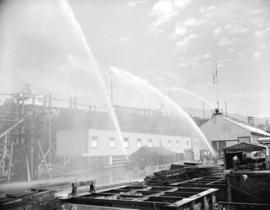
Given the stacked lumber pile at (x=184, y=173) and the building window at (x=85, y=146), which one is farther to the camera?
the building window at (x=85, y=146)

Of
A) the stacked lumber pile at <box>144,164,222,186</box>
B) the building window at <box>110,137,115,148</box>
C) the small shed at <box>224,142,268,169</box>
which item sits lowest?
the stacked lumber pile at <box>144,164,222,186</box>

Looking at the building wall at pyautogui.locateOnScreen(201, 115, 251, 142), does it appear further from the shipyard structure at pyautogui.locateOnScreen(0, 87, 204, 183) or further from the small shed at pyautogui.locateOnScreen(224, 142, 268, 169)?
the small shed at pyautogui.locateOnScreen(224, 142, 268, 169)

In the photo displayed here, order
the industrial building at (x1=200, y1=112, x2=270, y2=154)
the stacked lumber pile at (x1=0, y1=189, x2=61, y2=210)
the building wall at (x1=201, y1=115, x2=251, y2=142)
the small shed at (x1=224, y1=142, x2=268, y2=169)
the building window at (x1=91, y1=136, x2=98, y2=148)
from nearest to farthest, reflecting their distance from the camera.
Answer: the stacked lumber pile at (x1=0, y1=189, x2=61, y2=210) < the small shed at (x1=224, y1=142, x2=268, y2=169) < the building window at (x1=91, y1=136, x2=98, y2=148) < the industrial building at (x1=200, y1=112, x2=270, y2=154) < the building wall at (x1=201, y1=115, x2=251, y2=142)

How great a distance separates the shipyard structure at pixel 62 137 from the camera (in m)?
23.6

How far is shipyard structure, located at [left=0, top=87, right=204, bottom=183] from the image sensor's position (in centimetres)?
2361

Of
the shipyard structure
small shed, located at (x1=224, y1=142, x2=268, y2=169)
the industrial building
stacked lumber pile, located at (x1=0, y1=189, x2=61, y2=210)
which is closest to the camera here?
stacked lumber pile, located at (x1=0, y1=189, x2=61, y2=210)

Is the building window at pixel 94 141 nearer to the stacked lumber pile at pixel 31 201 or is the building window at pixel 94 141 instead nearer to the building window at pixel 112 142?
the building window at pixel 112 142

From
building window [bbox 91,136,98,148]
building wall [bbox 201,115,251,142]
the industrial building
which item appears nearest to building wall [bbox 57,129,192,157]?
building window [bbox 91,136,98,148]

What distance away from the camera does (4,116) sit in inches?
923

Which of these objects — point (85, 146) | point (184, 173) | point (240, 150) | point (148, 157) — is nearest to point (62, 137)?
point (85, 146)

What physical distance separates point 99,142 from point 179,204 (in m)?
25.3

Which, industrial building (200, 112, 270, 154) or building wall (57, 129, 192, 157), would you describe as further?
industrial building (200, 112, 270, 154)

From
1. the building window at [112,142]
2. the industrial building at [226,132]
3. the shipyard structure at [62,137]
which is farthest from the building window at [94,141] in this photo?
the industrial building at [226,132]

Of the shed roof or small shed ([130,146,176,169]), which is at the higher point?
the shed roof
